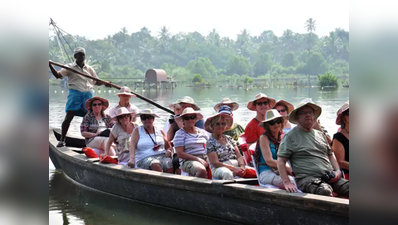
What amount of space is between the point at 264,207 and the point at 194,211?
0.99 meters

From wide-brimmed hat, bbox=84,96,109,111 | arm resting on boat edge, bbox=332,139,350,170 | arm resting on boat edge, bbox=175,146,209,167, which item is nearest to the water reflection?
arm resting on boat edge, bbox=175,146,209,167

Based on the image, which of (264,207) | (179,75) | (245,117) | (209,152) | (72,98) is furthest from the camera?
(179,75)

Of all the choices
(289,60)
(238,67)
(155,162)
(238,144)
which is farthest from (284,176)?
(289,60)

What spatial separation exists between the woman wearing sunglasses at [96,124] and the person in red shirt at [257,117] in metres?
2.05

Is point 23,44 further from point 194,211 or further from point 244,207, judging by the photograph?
point 194,211

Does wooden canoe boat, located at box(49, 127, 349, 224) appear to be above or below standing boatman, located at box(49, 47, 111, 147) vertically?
below

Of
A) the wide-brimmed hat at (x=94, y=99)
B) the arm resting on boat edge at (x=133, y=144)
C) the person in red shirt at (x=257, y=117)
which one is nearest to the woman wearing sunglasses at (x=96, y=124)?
the wide-brimmed hat at (x=94, y=99)

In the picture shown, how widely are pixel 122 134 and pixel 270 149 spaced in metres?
2.15

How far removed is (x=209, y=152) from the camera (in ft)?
16.6

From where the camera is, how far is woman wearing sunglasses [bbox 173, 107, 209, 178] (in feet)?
17.4

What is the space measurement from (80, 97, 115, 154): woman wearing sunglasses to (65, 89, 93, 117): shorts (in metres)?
0.55

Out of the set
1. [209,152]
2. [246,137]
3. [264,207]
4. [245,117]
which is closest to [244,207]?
[264,207]

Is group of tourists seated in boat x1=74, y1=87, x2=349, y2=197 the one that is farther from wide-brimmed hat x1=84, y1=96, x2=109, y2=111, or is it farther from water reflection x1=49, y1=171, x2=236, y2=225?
water reflection x1=49, y1=171, x2=236, y2=225

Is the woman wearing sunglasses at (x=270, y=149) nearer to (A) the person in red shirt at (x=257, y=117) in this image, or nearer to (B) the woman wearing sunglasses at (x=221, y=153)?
(B) the woman wearing sunglasses at (x=221, y=153)
